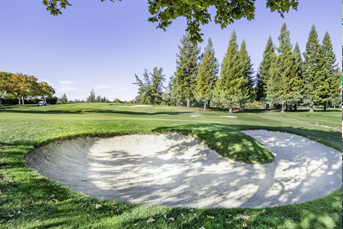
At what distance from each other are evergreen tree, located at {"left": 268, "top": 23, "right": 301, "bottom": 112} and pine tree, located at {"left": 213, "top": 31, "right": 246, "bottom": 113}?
10353 millimetres

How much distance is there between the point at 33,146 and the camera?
18.4ft

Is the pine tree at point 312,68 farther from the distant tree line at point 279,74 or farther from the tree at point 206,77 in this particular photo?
the tree at point 206,77

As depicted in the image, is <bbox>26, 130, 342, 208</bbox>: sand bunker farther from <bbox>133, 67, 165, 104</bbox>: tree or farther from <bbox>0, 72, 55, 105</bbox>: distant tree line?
<bbox>133, 67, 165, 104</bbox>: tree

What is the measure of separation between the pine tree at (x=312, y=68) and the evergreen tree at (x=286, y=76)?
229cm

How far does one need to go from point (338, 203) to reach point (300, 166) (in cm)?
311

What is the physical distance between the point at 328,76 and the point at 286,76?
8.45m

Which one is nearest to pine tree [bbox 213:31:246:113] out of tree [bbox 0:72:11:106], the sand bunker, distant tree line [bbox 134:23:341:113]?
distant tree line [bbox 134:23:341:113]

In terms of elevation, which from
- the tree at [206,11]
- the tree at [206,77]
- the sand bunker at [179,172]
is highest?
the tree at [206,77]

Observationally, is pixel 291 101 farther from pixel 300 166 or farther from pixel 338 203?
pixel 338 203

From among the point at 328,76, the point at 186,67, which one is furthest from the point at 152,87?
the point at 328,76

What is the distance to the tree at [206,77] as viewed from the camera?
31.2 m

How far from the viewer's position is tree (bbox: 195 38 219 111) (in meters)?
31.2

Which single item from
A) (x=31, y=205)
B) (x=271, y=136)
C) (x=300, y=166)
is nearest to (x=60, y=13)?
(x=31, y=205)

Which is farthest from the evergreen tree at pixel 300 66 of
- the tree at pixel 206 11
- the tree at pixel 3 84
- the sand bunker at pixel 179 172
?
the tree at pixel 3 84
